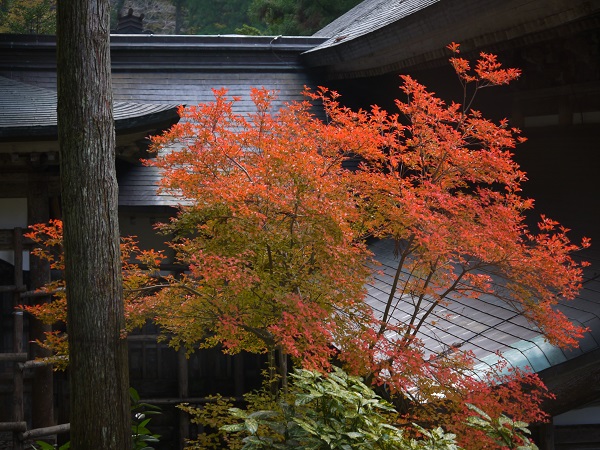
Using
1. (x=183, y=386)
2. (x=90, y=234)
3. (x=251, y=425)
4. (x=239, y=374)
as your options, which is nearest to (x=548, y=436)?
(x=251, y=425)

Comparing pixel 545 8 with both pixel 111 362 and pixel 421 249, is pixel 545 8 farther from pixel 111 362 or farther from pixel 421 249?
pixel 111 362

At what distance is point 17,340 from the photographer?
673cm

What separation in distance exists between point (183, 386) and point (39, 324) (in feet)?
6.20

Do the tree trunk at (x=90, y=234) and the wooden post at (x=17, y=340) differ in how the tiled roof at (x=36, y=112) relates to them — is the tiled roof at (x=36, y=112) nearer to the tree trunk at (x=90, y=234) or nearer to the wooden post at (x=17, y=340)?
the wooden post at (x=17, y=340)

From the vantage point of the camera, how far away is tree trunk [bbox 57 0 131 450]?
4.41 metres

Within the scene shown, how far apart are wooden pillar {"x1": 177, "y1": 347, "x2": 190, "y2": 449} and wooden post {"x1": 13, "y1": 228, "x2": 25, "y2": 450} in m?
1.94

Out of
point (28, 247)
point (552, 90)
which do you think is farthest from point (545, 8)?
point (28, 247)

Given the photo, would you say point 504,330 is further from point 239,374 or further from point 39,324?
point 39,324

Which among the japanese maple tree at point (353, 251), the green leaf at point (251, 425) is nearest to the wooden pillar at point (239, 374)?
the japanese maple tree at point (353, 251)

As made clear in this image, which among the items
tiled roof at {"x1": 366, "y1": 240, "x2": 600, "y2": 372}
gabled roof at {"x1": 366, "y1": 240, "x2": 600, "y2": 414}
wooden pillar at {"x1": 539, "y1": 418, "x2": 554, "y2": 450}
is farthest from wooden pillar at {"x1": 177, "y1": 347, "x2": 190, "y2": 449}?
wooden pillar at {"x1": 539, "y1": 418, "x2": 554, "y2": 450}

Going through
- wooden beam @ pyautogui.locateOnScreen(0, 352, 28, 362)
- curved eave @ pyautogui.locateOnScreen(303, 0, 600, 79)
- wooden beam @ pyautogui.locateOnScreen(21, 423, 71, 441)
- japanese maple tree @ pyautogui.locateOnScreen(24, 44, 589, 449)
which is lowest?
wooden beam @ pyautogui.locateOnScreen(21, 423, 71, 441)

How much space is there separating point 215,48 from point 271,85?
932 mm

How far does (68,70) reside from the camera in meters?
4.50

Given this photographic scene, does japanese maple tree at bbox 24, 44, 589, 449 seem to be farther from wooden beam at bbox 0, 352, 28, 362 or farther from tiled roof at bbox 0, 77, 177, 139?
wooden beam at bbox 0, 352, 28, 362
